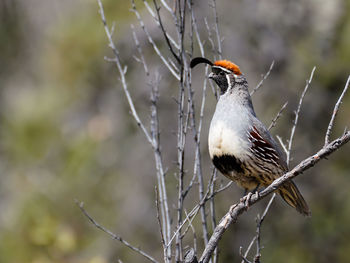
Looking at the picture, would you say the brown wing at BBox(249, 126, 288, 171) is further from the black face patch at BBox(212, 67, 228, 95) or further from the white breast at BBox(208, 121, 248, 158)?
the black face patch at BBox(212, 67, 228, 95)

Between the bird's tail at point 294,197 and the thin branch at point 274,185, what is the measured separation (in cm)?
53

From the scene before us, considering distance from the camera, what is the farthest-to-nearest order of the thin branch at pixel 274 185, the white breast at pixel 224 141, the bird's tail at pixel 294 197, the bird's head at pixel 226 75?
the bird's tail at pixel 294 197 < the bird's head at pixel 226 75 < the white breast at pixel 224 141 < the thin branch at pixel 274 185

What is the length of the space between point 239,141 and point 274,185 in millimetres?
610

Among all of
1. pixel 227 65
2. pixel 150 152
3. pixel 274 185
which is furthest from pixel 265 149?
pixel 150 152

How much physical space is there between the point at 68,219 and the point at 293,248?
90.3 inches

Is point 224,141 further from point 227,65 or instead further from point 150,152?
point 150,152

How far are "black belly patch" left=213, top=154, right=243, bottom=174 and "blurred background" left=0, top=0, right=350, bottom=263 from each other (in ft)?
7.46

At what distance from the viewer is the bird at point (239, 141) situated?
3.04m

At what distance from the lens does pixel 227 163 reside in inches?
120

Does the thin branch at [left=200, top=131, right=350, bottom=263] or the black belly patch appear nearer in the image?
the thin branch at [left=200, top=131, right=350, bottom=263]

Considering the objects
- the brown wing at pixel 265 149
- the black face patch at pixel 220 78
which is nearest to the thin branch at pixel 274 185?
the brown wing at pixel 265 149

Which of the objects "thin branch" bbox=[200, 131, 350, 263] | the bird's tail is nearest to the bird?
the bird's tail

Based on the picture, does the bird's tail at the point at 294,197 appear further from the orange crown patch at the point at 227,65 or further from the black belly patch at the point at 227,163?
the orange crown patch at the point at 227,65

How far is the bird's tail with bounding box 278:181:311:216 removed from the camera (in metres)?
3.30
